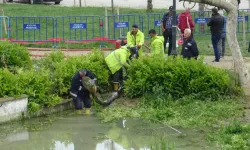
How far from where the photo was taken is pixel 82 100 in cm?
1630

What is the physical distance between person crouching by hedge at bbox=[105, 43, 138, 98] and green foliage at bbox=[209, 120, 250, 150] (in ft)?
13.9

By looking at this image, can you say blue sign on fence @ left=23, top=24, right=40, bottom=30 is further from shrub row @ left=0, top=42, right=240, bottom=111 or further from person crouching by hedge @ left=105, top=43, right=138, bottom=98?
person crouching by hedge @ left=105, top=43, right=138, bottom=98

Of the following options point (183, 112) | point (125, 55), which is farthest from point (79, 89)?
point (183, 112)

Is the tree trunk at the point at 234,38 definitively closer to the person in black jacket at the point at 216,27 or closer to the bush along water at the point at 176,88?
the bush along water at the point at 176,88

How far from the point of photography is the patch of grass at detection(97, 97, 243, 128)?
14.9 m

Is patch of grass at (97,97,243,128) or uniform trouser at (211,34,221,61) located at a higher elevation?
uniform trouser at (211,34,221,61)

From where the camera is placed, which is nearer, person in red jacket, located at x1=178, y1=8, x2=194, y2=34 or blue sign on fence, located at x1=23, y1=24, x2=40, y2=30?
person in red jacket, located at x1=178, y1=8, x2=194, y2=34

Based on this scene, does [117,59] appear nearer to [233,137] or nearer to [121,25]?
[233,137]

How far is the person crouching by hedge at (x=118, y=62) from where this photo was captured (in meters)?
17.4

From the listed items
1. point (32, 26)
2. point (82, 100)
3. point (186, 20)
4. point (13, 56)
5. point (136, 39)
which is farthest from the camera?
point (32, 26)

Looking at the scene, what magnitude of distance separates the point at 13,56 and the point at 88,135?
473cm

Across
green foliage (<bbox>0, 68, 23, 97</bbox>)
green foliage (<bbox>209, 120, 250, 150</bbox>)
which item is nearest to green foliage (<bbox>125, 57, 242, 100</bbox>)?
green foliage (<bbox>209, 120, 250, 150</bbox>)

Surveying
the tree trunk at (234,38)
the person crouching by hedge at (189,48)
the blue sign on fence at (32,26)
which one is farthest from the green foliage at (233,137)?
the blue sign on fence at (32,26)

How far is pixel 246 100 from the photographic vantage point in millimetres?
16594
